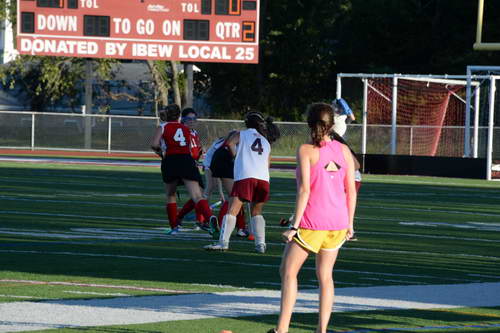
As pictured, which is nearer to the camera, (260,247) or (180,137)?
(260,247)

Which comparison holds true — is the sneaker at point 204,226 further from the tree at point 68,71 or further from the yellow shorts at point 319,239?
the tree at point 68,71

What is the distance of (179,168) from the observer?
15.8 m

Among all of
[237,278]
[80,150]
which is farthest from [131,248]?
[80,150]

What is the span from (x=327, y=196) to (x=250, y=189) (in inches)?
220

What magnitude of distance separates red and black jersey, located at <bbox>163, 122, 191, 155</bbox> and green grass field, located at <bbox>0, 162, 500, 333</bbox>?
47.4 inches

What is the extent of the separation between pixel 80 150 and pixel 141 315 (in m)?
38.0

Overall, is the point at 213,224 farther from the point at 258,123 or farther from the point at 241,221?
the point at 258,123

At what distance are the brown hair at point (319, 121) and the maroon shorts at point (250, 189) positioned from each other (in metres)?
5.55

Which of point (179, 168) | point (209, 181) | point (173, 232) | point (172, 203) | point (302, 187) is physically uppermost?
point (302, 187)

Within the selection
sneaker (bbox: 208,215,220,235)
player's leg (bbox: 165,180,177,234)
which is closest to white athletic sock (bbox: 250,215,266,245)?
sneaker (bbox: 208,215,220,235)

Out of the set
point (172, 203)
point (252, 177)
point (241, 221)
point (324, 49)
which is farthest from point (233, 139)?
point (324, 49)

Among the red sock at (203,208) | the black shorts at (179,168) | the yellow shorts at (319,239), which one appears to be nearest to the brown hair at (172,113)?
the black shorts at (179,168)

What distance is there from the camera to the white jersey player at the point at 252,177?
Result: 13938 millimetres

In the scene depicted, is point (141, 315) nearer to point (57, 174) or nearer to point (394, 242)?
point (394, 242)
